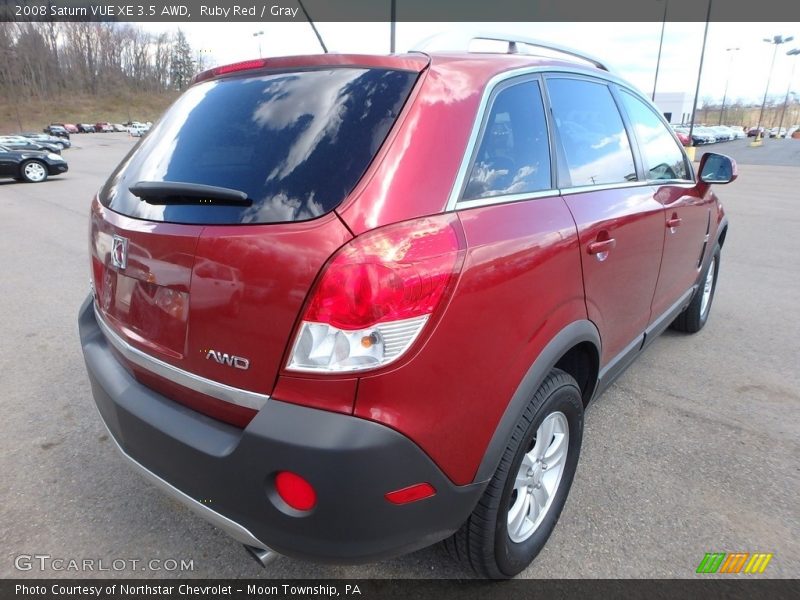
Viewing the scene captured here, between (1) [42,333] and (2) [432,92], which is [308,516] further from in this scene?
(1) [42,333]

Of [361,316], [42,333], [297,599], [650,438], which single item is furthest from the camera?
[42,333]

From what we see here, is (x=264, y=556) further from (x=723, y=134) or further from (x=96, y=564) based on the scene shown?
(x=723, y=134)

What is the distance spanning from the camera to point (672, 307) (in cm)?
348

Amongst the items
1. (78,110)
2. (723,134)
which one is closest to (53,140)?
(78,110)

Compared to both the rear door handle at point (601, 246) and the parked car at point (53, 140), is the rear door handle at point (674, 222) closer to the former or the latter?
the rear door handle at point (601, 246)

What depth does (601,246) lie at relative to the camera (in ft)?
7.20

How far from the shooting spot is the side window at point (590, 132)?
7.39 ft

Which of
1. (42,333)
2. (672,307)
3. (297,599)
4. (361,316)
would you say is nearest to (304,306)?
(361,316)

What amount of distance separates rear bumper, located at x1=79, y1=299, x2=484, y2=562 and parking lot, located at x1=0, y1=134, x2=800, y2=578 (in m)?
0.58

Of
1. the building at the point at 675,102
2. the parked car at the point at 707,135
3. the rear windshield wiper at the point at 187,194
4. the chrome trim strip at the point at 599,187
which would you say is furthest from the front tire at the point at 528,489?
the building at the point at 675,102

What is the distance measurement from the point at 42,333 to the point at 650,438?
448cm

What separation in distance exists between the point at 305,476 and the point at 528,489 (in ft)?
3.39

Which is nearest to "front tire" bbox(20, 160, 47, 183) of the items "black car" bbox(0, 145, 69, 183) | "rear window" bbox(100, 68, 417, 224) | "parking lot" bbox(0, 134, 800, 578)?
"black car" bbox(0, 145, 69, 183)

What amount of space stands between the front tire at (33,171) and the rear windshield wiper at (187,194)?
1766 cm
